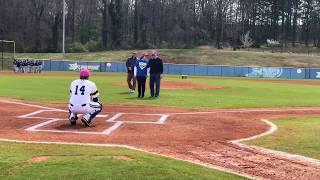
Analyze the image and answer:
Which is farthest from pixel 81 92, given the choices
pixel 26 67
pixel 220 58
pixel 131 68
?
pixel 220 58

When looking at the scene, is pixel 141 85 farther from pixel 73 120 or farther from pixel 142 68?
pixel 73 120

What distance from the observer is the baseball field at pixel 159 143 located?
23.4 feet

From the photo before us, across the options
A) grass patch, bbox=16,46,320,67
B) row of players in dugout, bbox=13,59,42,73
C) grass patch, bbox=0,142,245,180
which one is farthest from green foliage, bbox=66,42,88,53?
grass patch, bbox=0,142,245,180

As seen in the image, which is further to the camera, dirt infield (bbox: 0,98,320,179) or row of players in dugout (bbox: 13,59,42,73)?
row of players in dugout (bbox: 13,59,42,73)

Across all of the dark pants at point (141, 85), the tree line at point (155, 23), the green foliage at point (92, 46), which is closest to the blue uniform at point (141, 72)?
the dark pants at point (141, 85)

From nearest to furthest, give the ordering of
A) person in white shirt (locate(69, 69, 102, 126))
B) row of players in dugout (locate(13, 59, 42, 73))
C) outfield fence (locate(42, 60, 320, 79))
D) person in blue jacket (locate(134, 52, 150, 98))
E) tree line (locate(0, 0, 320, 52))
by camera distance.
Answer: person in white shirt (locate(69, 69, 102, 126)) < person in blue jacket (locate(134, 52, 150, 98)) < row of players in dugout (locate(13, 59, 42, 73)) < outfield fence (locate(42, 60, 320, 79)) < tree line (locate(0, 0, 320, 52))

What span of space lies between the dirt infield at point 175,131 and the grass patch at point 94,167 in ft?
2.69

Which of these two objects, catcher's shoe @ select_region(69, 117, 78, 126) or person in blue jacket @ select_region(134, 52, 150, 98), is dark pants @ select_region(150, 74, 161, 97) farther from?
catcher's shoe @ select_region(69, 117, 78, 126)

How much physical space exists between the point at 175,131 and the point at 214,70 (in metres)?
44.1

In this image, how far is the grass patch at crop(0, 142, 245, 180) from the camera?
6703mm

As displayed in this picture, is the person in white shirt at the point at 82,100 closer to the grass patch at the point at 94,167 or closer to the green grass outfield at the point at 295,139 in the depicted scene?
the grass patch at the point at 94,167

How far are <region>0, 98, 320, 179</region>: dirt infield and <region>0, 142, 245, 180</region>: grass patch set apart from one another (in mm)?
819

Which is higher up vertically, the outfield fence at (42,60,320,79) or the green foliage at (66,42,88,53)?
the green foliage at (66,42,88,53)

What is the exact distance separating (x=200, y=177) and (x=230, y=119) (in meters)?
7.69
